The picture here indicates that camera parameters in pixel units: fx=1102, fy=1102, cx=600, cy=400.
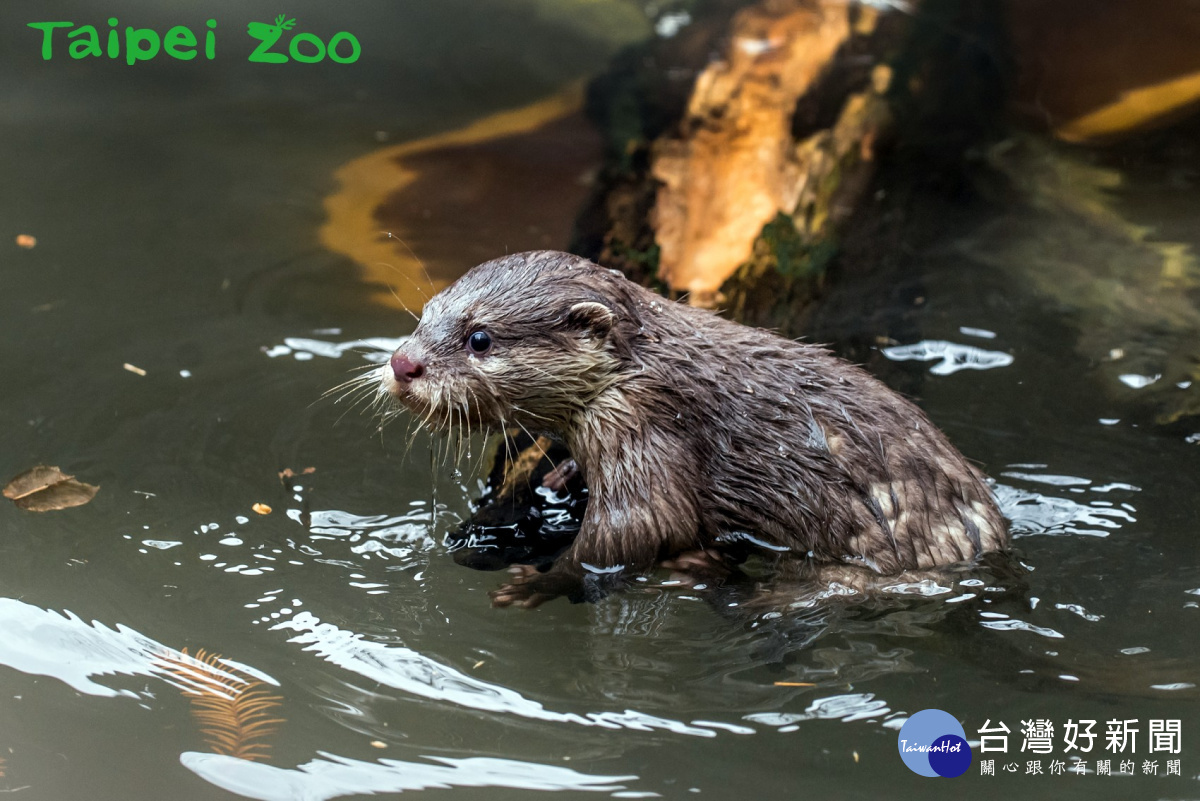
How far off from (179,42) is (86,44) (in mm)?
503

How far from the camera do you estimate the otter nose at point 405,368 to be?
343cm

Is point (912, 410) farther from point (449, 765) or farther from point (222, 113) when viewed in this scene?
point (222, 113)

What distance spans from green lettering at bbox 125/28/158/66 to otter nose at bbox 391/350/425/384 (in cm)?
405

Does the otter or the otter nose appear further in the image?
the otter

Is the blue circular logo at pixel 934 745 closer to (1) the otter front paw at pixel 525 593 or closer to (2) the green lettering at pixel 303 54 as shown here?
(1) the otter front paw at pixel 525 593

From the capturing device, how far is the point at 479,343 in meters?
3.54

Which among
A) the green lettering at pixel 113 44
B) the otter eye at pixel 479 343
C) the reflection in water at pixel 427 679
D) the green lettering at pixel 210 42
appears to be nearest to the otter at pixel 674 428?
the otter eye at pixel 479 343

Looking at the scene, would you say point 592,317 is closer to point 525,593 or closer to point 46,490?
point 525,593

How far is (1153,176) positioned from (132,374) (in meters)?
5.26

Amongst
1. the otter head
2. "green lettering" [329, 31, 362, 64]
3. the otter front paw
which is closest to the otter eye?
the otter head

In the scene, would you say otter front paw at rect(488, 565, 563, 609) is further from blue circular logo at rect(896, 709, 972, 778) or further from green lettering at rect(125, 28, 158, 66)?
green lettering at rect(125, 28, 158, 66)

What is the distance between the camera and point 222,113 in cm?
645

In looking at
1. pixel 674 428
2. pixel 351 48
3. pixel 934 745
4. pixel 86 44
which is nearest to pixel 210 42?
pixel 86 44

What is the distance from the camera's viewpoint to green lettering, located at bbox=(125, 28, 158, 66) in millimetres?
6398
